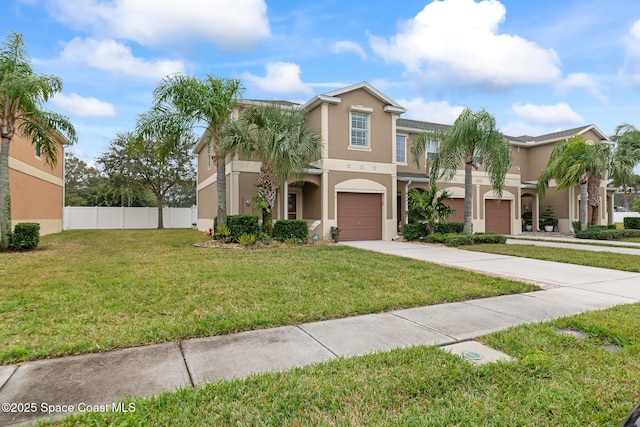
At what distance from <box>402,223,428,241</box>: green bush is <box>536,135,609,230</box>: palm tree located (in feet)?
30.1

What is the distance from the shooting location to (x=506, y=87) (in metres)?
17.4

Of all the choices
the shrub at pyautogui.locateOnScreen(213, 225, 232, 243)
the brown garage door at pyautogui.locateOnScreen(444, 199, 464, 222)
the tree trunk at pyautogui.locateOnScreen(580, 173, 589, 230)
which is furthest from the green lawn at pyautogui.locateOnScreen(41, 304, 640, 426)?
the tree trunk at pyautogui.locateOnScreen(580, 173, 589, 230)

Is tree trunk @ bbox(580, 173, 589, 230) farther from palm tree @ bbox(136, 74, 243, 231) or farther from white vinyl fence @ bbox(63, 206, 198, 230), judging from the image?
white vinyl fence @ bbox(63, 206, 198, 230)

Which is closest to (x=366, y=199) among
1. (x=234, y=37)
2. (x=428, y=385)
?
(x=234, y=37)

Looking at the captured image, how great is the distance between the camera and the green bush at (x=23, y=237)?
11.0 metres

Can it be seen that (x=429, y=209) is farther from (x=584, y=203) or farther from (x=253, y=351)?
(x=253, y=351)

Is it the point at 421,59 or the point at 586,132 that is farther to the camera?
the point at 586,132

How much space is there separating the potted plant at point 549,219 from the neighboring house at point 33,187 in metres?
26.5

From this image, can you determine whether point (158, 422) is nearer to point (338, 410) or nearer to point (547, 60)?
point (338, 410)

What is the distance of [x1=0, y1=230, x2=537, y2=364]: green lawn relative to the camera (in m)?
3.86

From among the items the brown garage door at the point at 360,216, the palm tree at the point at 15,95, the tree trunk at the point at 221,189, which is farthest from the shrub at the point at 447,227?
the palm tree at the point at 15,95

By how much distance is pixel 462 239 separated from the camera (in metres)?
13.7

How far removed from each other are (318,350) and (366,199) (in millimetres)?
13002

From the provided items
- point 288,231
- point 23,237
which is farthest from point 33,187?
point 288,231
